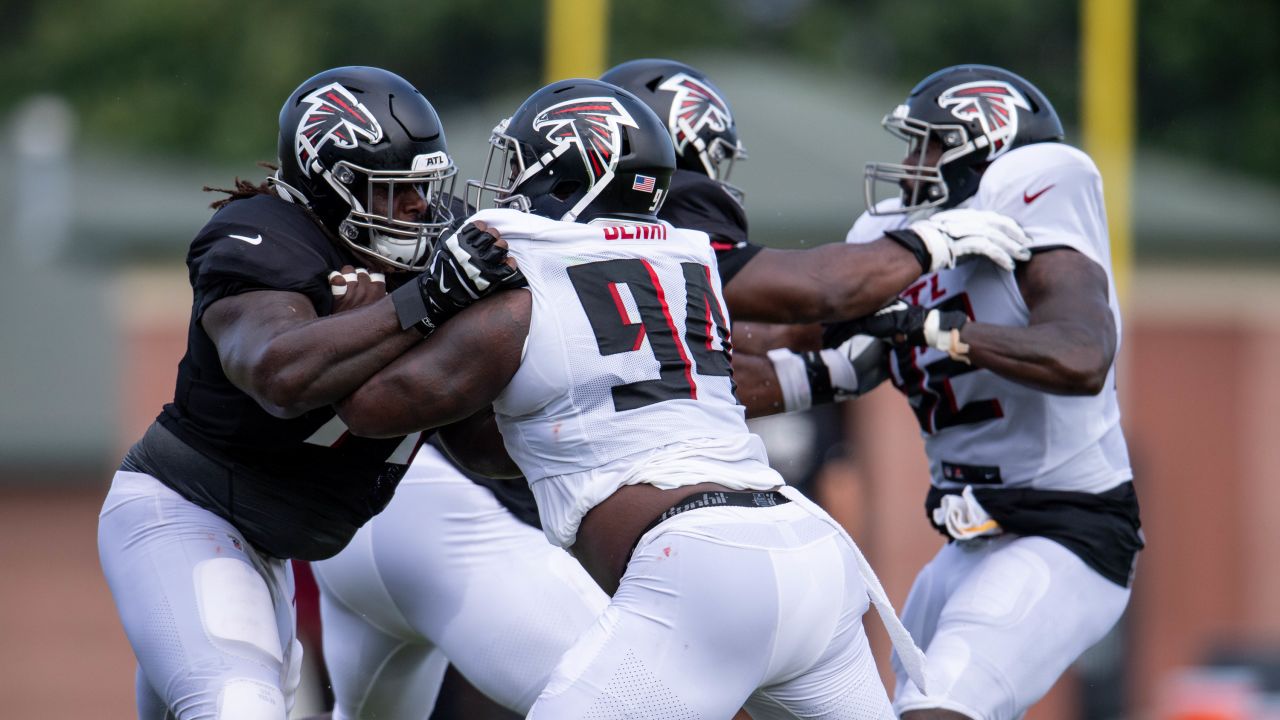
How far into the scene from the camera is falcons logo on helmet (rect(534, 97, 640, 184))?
3.85 meters

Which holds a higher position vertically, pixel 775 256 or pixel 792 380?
pixel 775 256

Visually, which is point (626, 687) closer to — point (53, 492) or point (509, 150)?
point (509, 150)

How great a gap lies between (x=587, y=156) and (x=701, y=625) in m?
1.10

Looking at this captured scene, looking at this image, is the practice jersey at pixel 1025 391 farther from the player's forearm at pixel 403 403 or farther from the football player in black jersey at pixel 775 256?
the player's forearm at pixel 403 403

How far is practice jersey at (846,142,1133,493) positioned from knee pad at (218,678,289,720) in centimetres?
197

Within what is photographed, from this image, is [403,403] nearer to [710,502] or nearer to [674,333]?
[674,333]

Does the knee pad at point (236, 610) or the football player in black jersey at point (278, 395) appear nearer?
the football player in black jersey at point (278, 395)

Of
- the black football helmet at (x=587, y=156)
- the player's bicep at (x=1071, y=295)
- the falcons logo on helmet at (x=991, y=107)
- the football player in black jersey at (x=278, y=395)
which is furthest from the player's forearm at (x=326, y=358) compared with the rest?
the falcons logo on helmet at (x=991, y=107)

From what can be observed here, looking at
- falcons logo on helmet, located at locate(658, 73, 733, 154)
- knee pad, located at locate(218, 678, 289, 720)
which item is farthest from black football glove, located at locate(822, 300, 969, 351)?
knee pad, located at locate(218, 678, 289, 720)

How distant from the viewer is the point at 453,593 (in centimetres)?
468

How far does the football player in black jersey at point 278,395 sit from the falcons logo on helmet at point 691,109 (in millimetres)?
860

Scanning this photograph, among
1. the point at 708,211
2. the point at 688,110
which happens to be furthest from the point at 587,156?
the point at 688,110

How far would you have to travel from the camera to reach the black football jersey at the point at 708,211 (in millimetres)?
4766

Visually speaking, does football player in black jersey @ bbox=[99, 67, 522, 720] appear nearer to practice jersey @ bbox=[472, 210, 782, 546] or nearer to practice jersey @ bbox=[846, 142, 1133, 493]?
practice jersey @ bbox=[472, 210, 782, 546]
